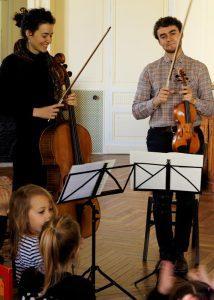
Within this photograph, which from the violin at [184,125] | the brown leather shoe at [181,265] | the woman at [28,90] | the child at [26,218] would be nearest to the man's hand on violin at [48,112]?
the woman at [28,90]

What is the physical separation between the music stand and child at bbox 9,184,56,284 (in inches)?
24.6

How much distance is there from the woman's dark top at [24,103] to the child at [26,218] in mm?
493

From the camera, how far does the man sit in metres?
3.46

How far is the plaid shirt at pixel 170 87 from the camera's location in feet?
11.6

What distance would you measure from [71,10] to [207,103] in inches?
217

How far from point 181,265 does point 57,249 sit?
4.92ft

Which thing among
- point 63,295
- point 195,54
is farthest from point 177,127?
point 195,54

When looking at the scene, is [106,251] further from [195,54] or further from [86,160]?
[195,54]

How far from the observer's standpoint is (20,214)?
103 inches

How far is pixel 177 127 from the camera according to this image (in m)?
3.41

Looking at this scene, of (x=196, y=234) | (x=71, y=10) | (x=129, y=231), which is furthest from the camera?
(x=71, y=10)

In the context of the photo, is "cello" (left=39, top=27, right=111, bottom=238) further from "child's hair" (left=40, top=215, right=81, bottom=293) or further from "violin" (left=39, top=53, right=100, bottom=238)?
"child's hair" (left=40, top=215, right=81, bottom=293)

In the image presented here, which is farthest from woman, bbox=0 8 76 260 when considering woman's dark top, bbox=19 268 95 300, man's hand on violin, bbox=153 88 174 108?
woman's dark top, bbox=19 268 95 300

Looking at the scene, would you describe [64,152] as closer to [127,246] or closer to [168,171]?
[168,171]
